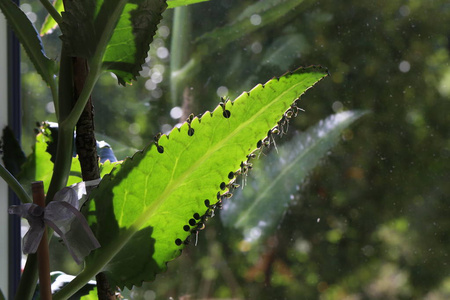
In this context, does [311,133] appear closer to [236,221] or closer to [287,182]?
[287,182]

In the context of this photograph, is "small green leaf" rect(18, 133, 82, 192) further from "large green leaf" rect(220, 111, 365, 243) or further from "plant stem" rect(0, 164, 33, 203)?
"large green leaf" rect(220, 111, 365, 243)

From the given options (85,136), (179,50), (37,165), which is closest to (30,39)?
(85,136)

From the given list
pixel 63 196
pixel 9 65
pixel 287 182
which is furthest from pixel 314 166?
pixel 63 196

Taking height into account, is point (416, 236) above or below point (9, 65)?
below

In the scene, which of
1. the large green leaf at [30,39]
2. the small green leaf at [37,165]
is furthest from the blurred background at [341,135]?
the large green leaf at [30,39]

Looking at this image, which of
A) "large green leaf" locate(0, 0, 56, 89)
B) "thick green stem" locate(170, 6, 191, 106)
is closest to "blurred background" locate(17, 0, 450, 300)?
"thick green stem" locate(170, 6, 191, 106)
